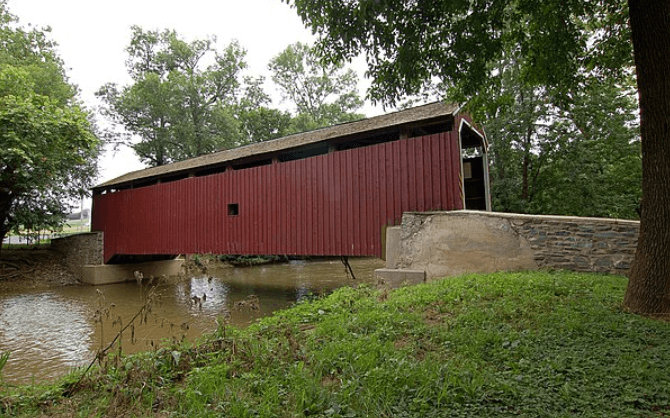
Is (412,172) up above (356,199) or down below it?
above

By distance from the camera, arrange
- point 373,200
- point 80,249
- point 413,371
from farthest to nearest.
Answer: point 80,249
point 373,200
point 413,371

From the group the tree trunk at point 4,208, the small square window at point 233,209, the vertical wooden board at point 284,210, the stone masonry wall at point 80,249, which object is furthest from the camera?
the stone masonry wall at point 80,249

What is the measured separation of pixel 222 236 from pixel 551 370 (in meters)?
9.48

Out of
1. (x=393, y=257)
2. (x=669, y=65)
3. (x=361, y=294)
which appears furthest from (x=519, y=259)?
(x=669, y=65)

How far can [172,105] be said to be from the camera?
20.1 m

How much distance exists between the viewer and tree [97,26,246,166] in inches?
782

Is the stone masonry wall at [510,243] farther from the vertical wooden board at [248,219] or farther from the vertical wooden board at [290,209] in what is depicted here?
the vertical wooden board at [248,219]


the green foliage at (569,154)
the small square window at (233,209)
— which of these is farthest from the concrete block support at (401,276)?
the green foliage at (569,154)

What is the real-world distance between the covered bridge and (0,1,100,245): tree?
8.73 ft

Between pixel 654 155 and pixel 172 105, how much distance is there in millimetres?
21578

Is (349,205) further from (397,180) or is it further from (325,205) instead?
(397,180)

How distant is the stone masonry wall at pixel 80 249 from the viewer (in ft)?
47.7

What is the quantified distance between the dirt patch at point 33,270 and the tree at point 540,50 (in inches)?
608

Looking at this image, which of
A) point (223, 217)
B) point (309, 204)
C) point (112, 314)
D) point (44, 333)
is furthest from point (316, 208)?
point (44, 333)
